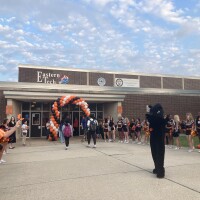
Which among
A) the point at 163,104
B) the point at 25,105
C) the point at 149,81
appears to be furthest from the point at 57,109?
the point at 149,81

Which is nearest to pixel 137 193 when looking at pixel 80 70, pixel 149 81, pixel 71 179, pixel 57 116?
pixel 71 179

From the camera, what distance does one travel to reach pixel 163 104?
22.8m

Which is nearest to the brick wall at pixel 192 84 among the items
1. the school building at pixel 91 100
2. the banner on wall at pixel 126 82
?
the banner on wall at pixel 126 82

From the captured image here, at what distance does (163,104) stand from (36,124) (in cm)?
1151

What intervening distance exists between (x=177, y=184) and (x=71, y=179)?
2.61 metres

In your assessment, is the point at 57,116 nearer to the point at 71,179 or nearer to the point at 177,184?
the point at 71,179

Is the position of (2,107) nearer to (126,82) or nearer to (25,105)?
(25,105)

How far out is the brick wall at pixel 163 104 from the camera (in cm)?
2162

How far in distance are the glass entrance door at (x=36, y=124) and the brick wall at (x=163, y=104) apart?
7.39m

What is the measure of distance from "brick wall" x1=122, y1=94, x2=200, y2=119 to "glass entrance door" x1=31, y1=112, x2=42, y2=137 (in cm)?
739

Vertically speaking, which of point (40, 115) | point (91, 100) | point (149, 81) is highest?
point (149, 81)

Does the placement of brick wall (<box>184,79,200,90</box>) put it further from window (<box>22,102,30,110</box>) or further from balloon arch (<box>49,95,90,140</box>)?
window (<box>22,102,30,110</box>)

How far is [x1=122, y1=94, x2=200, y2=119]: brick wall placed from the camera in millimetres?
21625

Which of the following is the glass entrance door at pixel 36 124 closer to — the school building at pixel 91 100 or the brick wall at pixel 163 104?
the school building at pixel 91 100
